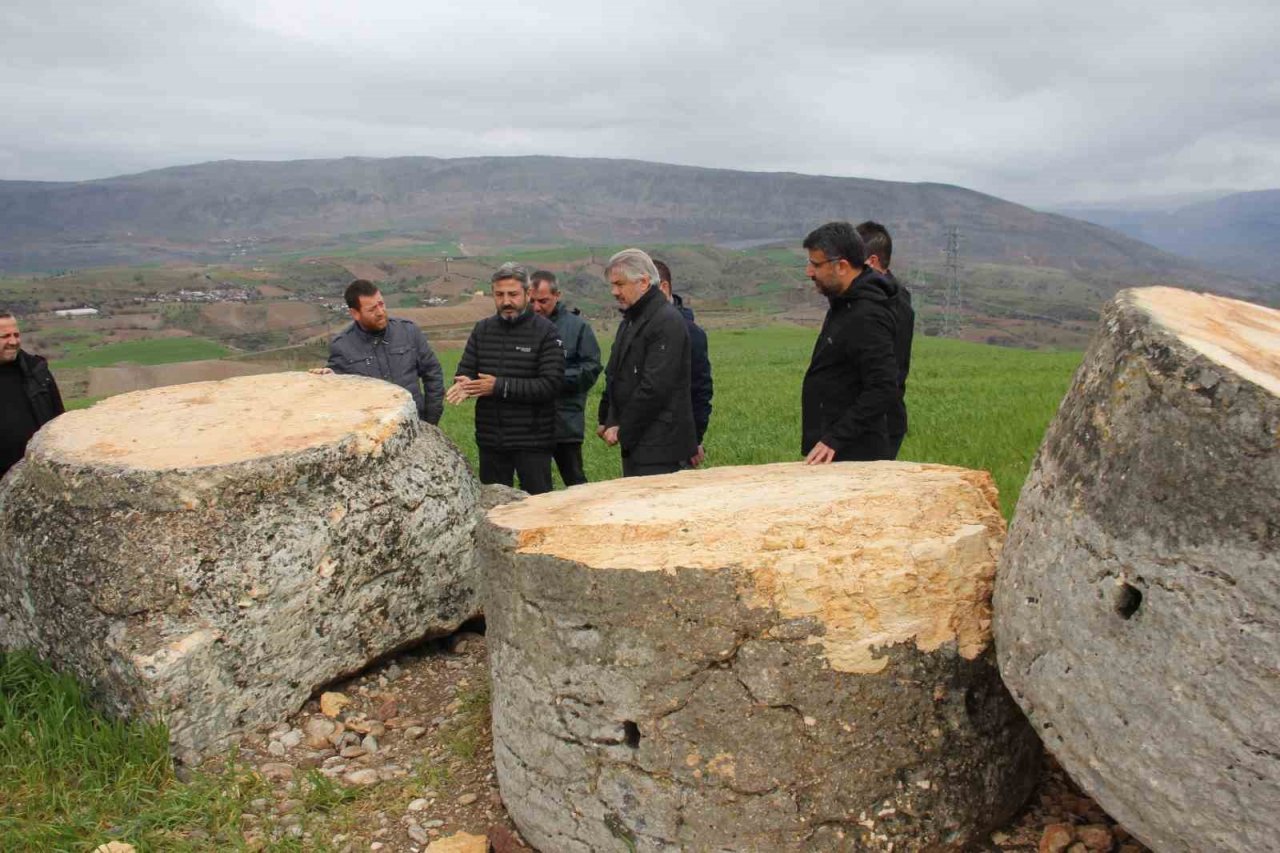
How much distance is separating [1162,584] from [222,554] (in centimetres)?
381

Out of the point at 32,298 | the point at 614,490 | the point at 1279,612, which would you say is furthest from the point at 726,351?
the point at 32,298

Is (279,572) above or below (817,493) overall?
below

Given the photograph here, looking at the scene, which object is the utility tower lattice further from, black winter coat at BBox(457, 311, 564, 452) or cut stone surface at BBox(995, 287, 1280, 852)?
cut stone surface at BBox(995, 287, 1280, 852)

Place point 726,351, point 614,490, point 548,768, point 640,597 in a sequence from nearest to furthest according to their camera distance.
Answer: point 640,597 → point 548,768 → point 614,490 → point 726,351

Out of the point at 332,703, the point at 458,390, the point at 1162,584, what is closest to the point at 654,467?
the point at 458,390

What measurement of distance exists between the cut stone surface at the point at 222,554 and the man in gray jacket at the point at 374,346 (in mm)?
1365

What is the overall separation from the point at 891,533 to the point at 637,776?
4.27 ft

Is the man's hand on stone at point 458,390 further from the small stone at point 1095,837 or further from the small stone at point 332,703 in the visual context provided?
the small stone at point 1095,837

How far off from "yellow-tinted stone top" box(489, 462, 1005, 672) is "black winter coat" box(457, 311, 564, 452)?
2.42m

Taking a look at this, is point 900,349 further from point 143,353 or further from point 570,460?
point 143,353

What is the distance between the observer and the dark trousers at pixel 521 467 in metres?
6.69

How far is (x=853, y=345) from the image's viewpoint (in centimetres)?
488

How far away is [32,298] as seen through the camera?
7456cm

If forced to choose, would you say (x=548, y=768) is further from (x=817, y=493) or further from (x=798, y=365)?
(x=798, y=365)
